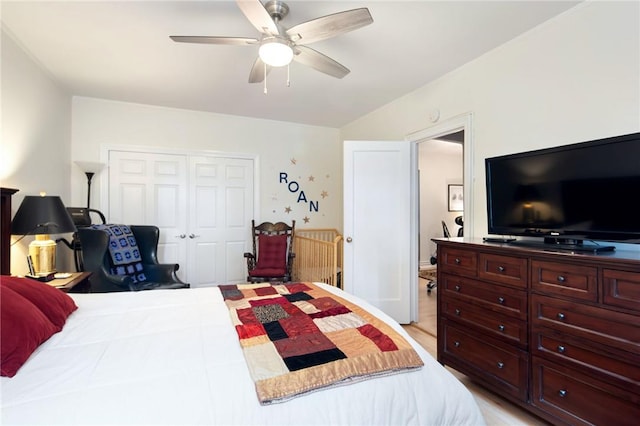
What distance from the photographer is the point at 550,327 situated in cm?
161

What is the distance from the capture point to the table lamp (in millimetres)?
2020

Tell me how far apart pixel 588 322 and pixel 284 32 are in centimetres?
224

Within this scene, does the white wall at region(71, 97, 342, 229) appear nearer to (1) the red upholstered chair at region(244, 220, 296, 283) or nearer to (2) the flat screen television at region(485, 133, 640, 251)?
(1) the red upholstered chair at region(244, 220, 296, 283)

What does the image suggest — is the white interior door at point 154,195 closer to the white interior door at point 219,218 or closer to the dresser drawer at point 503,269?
the white interior door at point 219,218

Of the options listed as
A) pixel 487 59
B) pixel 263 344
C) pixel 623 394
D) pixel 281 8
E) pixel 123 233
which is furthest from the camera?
pixel 123 233

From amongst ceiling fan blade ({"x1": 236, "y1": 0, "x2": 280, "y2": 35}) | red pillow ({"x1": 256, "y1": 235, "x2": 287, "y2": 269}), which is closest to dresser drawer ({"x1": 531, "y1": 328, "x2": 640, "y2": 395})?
ceiling fan blade ({"x1": 236, "y1": 0, "x2": 280, "y2": 35})

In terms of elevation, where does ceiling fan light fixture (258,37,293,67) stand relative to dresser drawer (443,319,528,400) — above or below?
above

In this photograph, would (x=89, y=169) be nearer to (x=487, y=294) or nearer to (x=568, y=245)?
(x=487, y=294)

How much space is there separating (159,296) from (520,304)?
2.21 meters

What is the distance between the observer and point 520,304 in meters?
1.75

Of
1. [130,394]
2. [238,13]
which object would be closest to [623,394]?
[130,394]

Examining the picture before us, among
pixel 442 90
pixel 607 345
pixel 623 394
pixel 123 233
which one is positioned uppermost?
pixel 442 90

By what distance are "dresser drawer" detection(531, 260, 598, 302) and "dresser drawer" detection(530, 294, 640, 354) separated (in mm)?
50

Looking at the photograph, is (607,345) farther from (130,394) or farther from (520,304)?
(130,394)
